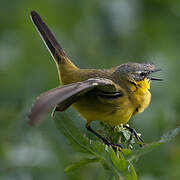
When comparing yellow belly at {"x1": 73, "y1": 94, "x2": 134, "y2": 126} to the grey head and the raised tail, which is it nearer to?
the grey head

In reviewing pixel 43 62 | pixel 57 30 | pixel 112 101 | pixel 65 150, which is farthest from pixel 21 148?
pixel 57 30

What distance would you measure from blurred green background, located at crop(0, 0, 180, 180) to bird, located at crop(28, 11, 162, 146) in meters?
0.69

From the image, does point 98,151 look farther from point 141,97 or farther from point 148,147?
point 141,97

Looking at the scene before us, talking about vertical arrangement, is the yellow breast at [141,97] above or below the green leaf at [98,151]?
below

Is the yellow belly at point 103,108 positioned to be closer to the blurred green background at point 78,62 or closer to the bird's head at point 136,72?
the bird's head at point 136,72

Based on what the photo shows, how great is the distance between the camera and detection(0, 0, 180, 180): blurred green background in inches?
227

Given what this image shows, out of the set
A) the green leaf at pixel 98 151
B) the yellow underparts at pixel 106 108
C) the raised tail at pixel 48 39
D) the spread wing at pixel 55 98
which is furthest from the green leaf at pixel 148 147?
the raised tail at pixel 48 39

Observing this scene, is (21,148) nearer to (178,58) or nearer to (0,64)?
(0,64)

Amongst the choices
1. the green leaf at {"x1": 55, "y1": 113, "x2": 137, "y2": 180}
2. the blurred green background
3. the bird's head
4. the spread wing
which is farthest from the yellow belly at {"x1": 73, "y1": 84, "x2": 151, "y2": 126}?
the green leaf at {"x1": 55, "y1": 113, "x2": 137, "y2": 180}

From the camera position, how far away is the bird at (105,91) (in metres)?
4.65

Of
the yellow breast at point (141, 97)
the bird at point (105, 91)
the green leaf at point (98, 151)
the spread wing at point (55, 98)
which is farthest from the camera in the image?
the yellow breast at point (141, 97)

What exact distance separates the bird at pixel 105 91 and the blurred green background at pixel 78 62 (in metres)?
0.69

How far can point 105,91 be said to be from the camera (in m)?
4.98

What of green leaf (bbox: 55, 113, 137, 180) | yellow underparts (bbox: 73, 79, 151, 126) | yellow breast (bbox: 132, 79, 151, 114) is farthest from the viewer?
yellow breast (bbox: 132, 79, 151, 114)
